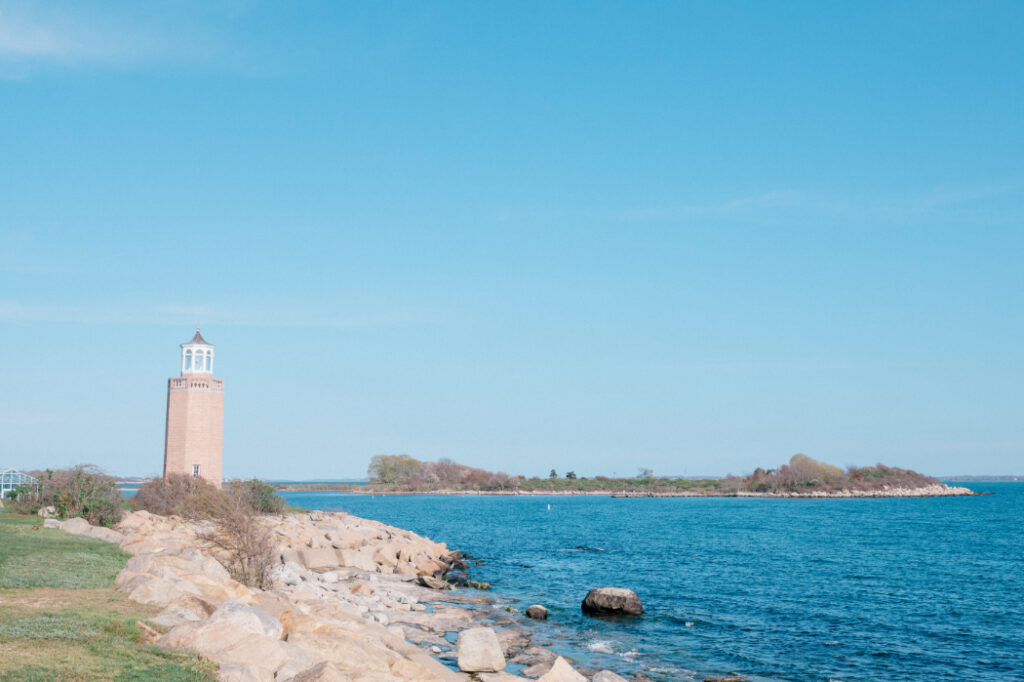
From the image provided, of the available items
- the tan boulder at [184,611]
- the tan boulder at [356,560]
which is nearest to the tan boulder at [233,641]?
the tan boulder at [184,611]

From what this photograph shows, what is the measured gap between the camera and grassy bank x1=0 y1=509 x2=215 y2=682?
958cm

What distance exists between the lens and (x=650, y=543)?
5500 centimetres

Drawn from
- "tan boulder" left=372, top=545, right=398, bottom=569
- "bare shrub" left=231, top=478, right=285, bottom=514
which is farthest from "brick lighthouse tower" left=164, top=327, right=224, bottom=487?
"tan boulder" left=372, top=545, right=398, bottom=569

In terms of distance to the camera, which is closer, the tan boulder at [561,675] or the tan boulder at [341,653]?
the tan boulder at [341,653]

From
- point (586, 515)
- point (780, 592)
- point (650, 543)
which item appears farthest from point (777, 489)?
point (780, 592)

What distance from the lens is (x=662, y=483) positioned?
599 feet

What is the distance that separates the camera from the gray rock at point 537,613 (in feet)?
87.1

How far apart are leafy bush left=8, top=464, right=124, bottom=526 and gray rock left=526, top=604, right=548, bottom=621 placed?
17.0 m

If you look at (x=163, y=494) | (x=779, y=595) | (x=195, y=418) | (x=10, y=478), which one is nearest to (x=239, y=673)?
(x=779, y=595)

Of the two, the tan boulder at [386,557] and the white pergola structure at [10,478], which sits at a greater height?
the white pergola structure at [10,478]

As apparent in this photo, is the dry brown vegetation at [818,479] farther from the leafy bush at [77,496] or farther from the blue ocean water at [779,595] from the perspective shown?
the leafy bush at [77,496]

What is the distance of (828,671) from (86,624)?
1835 centimetres

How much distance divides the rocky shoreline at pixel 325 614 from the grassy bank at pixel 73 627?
419mm

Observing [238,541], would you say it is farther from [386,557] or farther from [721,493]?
[721,493]
